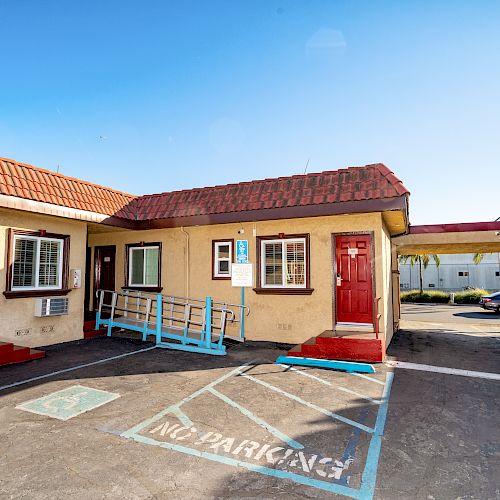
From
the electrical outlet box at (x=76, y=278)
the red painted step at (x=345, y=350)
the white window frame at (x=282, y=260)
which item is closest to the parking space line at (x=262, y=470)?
the red painted step at (x=345, y=350)

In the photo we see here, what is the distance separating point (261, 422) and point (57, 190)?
7.73 m

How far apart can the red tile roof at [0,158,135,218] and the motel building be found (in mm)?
33

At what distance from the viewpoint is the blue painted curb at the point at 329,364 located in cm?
662

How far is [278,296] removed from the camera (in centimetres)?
925

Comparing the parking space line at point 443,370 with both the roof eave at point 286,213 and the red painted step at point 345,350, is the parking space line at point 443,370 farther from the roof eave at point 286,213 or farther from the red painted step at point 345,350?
the roof eave at point 286,213

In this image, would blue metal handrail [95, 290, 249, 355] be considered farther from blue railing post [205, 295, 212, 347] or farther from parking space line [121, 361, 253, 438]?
parking space line [121, 361, 253, 438]

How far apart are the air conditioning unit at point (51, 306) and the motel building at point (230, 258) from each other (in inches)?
1.1

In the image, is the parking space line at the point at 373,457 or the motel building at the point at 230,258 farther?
the motel building at the point at 230,258

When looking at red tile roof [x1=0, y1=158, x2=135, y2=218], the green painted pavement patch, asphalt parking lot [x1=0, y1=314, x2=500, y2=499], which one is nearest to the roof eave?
red tile roof [x1=0, y1=158, x2=135, y2=218]

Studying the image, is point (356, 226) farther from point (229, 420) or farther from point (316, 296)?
point (229, 420)

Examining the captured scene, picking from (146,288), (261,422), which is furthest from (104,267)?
(261,422)

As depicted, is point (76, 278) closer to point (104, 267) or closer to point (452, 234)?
point (104, 267)

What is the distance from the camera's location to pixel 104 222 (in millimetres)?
9711

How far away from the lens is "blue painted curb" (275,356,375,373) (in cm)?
662
